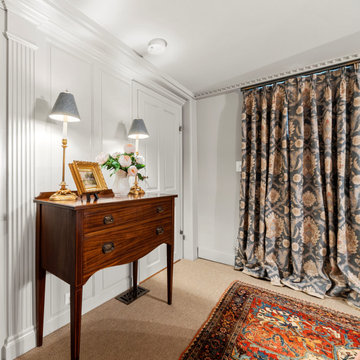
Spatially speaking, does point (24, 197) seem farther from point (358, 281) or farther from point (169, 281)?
point (358, 281)

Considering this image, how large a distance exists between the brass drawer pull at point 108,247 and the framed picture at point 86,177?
36 centimetres

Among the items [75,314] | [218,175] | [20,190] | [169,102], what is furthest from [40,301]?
[169,102]

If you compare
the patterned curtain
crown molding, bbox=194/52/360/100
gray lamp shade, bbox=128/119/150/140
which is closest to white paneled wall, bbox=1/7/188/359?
gray lamp shade, bbox=128/119/150/140

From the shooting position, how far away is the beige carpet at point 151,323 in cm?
136

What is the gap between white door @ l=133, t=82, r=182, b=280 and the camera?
2.33 meters

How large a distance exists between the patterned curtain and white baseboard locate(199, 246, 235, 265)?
0.61ft

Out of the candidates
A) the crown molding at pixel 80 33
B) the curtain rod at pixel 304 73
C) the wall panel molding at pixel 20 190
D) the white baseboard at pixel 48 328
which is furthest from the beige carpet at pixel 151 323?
the curtain rod at pixel 304 73

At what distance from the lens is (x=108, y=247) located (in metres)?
1.28

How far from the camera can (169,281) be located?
1.86 meters

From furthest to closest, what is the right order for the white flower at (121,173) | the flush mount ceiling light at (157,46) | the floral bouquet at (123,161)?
the flush mount ceiling light at (157,46)
the white flower at (121,173)
the floral bouquet at (123,161)

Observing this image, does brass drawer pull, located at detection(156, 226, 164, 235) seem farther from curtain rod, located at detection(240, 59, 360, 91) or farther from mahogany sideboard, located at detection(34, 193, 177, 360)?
curtain rod, located at detection(240, 59, 360, 91)

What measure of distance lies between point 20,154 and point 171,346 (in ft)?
5.25

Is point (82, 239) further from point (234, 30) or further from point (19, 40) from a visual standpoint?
point (234, 30)

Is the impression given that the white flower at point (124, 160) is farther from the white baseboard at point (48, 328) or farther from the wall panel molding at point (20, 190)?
the white baseboard at point (48, 328)
